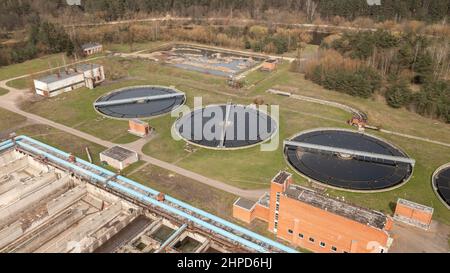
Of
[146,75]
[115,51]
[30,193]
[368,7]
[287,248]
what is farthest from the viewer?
[368,7]

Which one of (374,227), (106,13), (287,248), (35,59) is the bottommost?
(287,248)

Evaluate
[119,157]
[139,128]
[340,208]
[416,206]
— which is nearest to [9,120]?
[139,128]

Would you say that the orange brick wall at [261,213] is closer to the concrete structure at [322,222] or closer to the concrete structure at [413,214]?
the concrete structure at [322,222]

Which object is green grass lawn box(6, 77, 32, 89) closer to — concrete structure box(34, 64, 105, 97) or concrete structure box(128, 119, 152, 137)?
concrete structure box(34, 64, 105, 97)

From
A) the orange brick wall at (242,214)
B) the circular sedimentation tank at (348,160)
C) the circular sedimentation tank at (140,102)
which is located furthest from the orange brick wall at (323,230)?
the circular sedimentation tank at (140,102)

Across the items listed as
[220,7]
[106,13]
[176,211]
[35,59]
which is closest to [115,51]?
[35,59]

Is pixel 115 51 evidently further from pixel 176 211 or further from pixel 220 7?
pixel 176 211

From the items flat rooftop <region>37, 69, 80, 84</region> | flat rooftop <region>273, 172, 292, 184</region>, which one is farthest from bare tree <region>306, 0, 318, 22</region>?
flat rooftop <region>273, 172, 292, 184</region>
